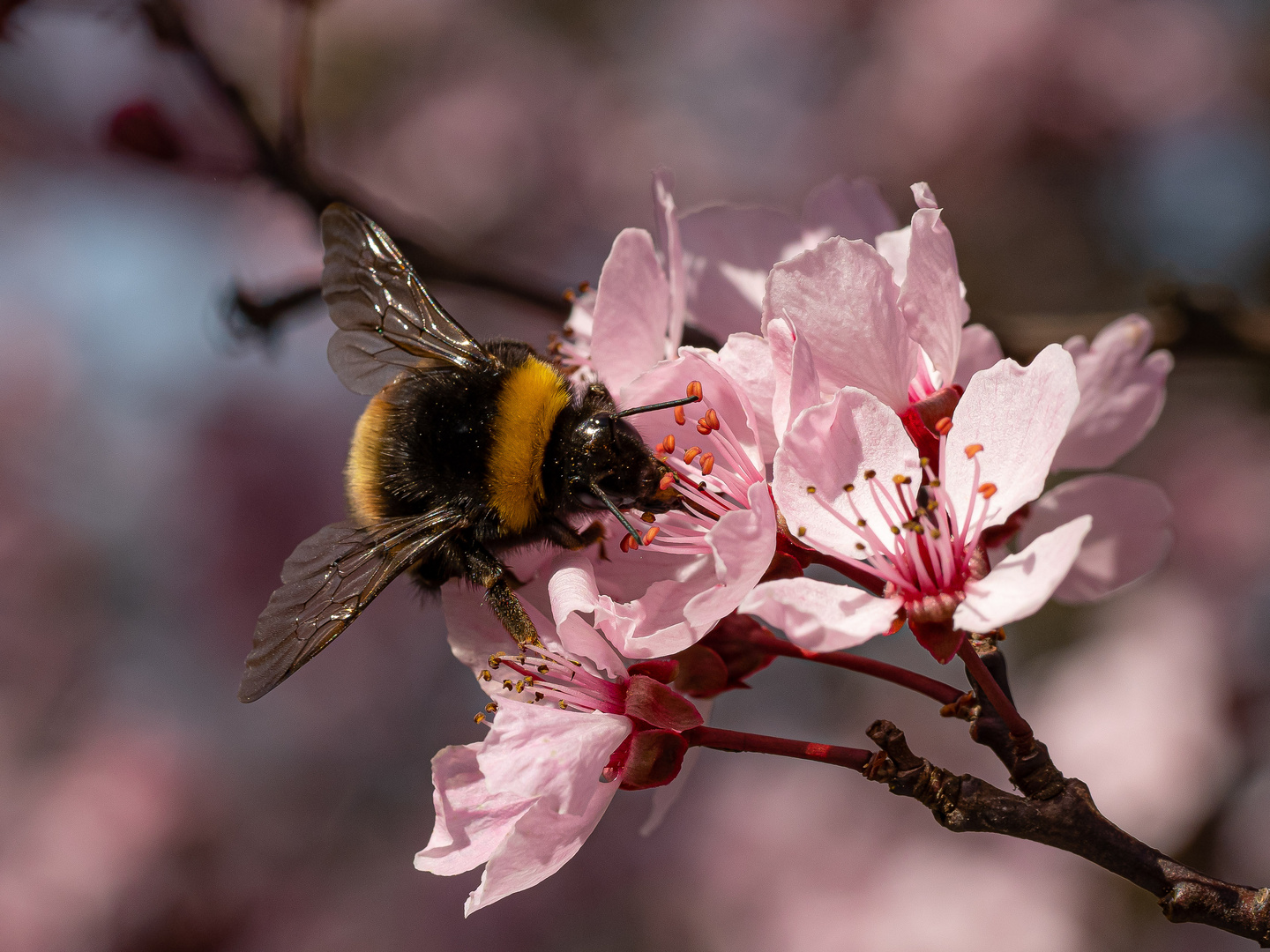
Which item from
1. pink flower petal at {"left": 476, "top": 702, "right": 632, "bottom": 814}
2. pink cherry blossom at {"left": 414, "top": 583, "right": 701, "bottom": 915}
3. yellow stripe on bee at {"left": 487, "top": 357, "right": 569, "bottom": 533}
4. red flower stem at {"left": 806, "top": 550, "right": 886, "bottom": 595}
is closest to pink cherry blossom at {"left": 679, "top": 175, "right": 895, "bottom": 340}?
yellow stripe on bee at {"left": 487, "top": 357, "right": 569, "bottom": 533}

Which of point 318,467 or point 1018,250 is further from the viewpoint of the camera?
point 1018,250

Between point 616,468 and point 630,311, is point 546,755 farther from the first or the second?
point 630,311

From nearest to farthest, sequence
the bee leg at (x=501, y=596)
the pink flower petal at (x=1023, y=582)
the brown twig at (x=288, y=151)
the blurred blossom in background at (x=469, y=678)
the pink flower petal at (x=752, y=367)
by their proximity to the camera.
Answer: the pink flower petal at (x=1023, y=582), the pink flower petal at (x=752, y=367), the bee leg at (x=501, y=596), the brown twig at (x=288, y=151), the blurred blossom in background at (x=469, y=678)

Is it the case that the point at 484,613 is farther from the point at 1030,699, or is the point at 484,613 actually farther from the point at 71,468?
the point at 71,468

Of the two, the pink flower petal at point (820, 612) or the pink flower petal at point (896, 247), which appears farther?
the pink flower petal at point (896, 247)

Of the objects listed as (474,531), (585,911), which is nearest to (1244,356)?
(474,531)

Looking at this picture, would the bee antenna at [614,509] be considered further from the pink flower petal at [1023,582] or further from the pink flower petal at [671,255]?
the pink flower petal at [1023,582]

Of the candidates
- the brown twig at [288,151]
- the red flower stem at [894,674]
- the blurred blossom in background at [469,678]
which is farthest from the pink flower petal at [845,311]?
the blurred blossom in background at [469,678]

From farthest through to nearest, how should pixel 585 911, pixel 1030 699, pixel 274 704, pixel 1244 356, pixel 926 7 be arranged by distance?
1. pixel 926 7
2. pixel 274 704
3. pixel 585 911
4. pixel 1030 699
5. pixel 1244 356

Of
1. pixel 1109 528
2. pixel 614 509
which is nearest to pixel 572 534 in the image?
pixel 614 509
